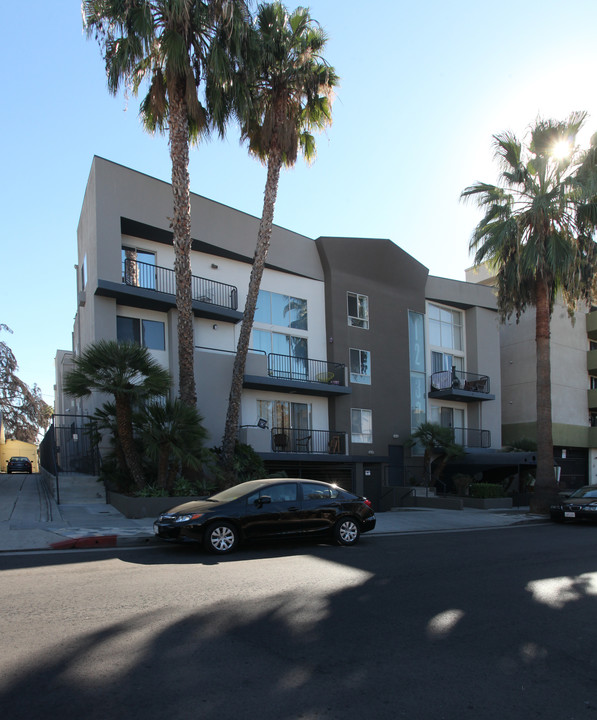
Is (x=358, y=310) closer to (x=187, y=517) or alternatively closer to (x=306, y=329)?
(x=306, y=329)

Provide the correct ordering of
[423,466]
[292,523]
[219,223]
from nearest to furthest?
[292,523] → [219,223] → [423,466]

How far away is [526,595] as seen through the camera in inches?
302

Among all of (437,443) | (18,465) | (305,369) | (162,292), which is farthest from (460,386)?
(18,465)

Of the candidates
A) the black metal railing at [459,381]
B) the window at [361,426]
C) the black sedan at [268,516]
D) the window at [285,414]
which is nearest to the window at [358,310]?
the window at [361,426]

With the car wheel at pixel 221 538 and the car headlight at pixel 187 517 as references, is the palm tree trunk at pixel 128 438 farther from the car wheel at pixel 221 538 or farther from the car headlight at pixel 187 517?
the car wheel at pixel 221 538

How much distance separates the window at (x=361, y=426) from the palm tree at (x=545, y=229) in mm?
7344

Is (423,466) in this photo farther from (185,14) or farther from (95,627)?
(95,627)

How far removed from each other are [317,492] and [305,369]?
534 inches

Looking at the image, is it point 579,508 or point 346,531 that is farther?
point 579,508

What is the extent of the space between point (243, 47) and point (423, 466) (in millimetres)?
19227

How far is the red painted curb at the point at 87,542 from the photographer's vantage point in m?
10.7

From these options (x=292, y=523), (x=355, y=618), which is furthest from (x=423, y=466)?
(x=355, y=618)

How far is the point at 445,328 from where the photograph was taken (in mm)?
31547

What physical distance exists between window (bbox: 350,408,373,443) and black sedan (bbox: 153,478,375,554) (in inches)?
545
